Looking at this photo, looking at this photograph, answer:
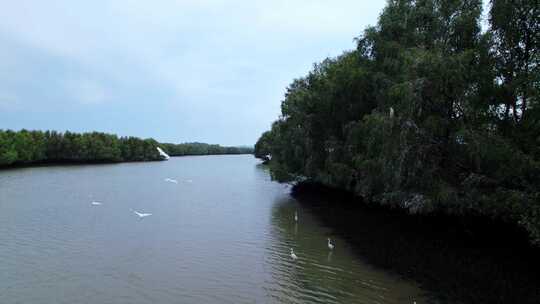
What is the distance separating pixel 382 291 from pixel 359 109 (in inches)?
508

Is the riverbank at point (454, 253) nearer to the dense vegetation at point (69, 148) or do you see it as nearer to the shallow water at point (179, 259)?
the shallow water at point (179, 259)

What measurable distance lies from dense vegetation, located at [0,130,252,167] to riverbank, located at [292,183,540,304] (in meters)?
74.4

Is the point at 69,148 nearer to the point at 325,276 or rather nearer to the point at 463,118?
the point at 325,276

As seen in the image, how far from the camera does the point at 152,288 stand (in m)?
12.3

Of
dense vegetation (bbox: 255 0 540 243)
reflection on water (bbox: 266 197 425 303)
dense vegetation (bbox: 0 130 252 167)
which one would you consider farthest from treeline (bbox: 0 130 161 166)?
dense vegetation (bbox: 255 0 540 243)

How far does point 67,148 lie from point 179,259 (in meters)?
88.3

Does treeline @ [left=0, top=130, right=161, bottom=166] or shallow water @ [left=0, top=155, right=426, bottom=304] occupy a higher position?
treeline @ [left=0, top=130, right=161, bottom=166]

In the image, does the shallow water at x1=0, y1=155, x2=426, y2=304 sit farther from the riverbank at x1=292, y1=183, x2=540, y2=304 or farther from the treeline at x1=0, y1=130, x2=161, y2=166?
the treeline at x1=0, y1=130, x2=161, y2=166

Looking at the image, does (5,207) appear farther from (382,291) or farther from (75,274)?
(382,291)

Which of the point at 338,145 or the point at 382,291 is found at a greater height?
the point at 338,145

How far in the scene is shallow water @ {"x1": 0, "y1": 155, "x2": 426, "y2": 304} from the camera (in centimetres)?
1177

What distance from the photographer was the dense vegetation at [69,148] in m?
74.7

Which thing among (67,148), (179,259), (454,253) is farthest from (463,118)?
(67,148)

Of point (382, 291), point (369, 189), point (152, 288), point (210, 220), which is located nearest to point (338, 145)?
point (369, 189)
